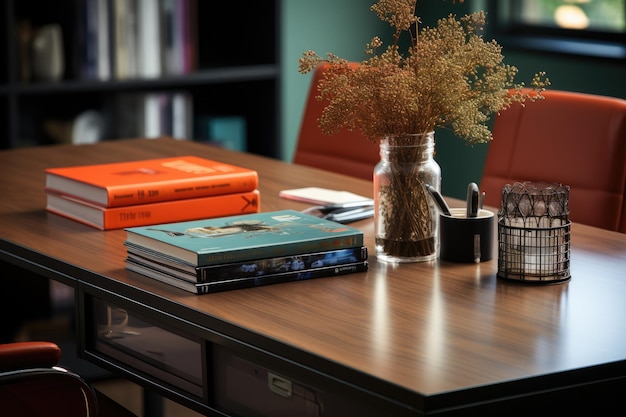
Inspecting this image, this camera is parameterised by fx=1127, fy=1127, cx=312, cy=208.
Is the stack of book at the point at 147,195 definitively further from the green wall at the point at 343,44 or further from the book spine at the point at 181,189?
the green wall at the point at 343,44

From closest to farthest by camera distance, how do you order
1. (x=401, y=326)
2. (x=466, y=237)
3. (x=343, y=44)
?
(x=401, y=326), (x=466, y=237), (x=343, y=44)

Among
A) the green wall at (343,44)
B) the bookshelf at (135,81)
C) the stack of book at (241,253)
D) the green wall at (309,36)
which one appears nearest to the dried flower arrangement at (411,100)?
the stack of book at (241,253)

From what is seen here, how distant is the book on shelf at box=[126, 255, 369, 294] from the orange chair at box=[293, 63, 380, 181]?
110 cm

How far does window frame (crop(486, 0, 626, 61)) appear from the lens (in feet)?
12.6

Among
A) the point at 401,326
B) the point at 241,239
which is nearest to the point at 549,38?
the point at 241,239

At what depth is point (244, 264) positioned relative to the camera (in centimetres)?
163

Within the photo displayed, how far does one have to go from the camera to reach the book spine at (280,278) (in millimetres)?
1617

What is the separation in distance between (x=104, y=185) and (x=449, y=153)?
2.67 meters

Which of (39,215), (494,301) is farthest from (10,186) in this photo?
(494,301)

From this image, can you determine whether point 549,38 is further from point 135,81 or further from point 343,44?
point 135,81

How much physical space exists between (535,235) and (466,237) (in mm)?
149

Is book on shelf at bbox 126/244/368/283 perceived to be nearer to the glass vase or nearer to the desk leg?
the glass vase

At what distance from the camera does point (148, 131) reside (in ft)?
13.8

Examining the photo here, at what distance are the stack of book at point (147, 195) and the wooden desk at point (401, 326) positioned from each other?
6 cm
